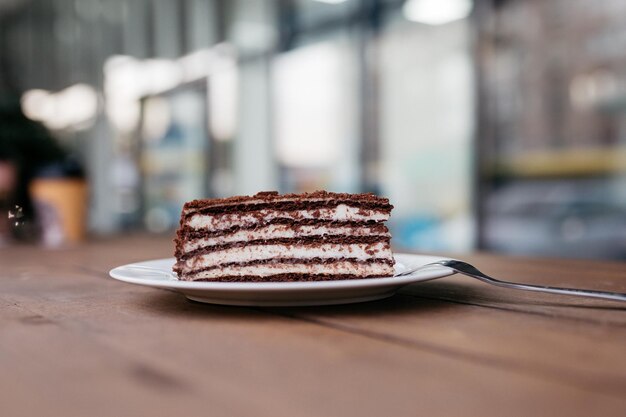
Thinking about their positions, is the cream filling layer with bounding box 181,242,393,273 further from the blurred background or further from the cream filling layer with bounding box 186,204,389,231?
the blurred background

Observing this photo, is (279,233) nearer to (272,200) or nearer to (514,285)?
(272,200)

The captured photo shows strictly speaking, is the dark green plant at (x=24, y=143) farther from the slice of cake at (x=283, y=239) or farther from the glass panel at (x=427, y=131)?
the glass panel at (x=427, y=131)

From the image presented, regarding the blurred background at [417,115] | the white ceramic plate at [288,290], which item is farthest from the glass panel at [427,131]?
the white ceramic plate at [288,290]

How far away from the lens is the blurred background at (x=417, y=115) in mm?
3748

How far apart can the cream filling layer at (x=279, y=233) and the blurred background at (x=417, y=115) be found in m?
1.80

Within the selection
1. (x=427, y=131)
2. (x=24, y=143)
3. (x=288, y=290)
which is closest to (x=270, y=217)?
(x=288, y=290)

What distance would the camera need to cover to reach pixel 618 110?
3.79m

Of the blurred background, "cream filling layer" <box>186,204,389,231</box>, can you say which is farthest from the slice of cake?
the blurred background

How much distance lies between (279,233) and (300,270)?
0.05 meters

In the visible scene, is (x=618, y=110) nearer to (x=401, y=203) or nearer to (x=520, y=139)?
(x=520, y=139)

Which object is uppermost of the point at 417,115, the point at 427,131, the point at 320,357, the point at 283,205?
the point at 417,115

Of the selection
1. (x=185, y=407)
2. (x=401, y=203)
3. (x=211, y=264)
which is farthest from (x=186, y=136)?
(x=185, y=407)

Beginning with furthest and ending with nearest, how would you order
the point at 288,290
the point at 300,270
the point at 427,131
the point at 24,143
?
the point at 427,131
the point at 24,143
the point at 300,270
the point at 288,290

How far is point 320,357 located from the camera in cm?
45
